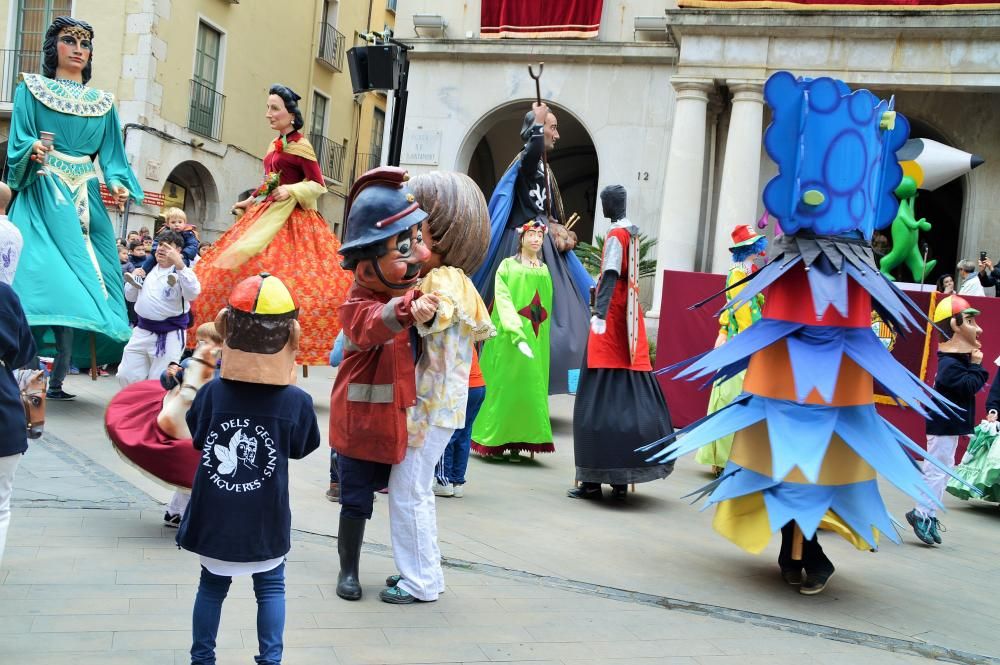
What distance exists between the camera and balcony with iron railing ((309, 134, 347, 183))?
28.0 m

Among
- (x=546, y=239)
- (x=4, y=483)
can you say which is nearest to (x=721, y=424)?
(x=4, y=483)

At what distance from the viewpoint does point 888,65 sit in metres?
14.3

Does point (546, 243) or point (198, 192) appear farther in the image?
point (198, 192)

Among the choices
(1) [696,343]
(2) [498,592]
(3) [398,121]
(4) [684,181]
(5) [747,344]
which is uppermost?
(4) [684,181]

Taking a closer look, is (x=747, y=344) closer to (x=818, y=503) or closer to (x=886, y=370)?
(x=886, y=370)

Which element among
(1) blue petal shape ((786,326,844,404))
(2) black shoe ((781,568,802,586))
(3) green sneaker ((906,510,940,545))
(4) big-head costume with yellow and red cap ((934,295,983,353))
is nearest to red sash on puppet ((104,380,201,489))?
(1) blue petal shape ((786,326,844,404))

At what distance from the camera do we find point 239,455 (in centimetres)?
325

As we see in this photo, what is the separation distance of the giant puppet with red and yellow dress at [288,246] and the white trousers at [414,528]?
13.1 feet

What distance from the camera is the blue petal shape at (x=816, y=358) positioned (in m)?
4.66

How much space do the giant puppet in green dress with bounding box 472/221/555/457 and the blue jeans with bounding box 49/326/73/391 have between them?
3181mm

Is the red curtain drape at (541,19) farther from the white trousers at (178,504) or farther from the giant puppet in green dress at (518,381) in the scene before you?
the white trousers at (178,504)

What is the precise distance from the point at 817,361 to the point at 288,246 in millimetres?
4898

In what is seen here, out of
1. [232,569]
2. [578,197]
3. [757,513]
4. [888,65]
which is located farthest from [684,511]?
[578,197]

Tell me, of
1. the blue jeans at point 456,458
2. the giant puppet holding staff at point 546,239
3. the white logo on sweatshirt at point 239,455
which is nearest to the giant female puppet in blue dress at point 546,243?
the giant puppet holding staff at point 546,239
